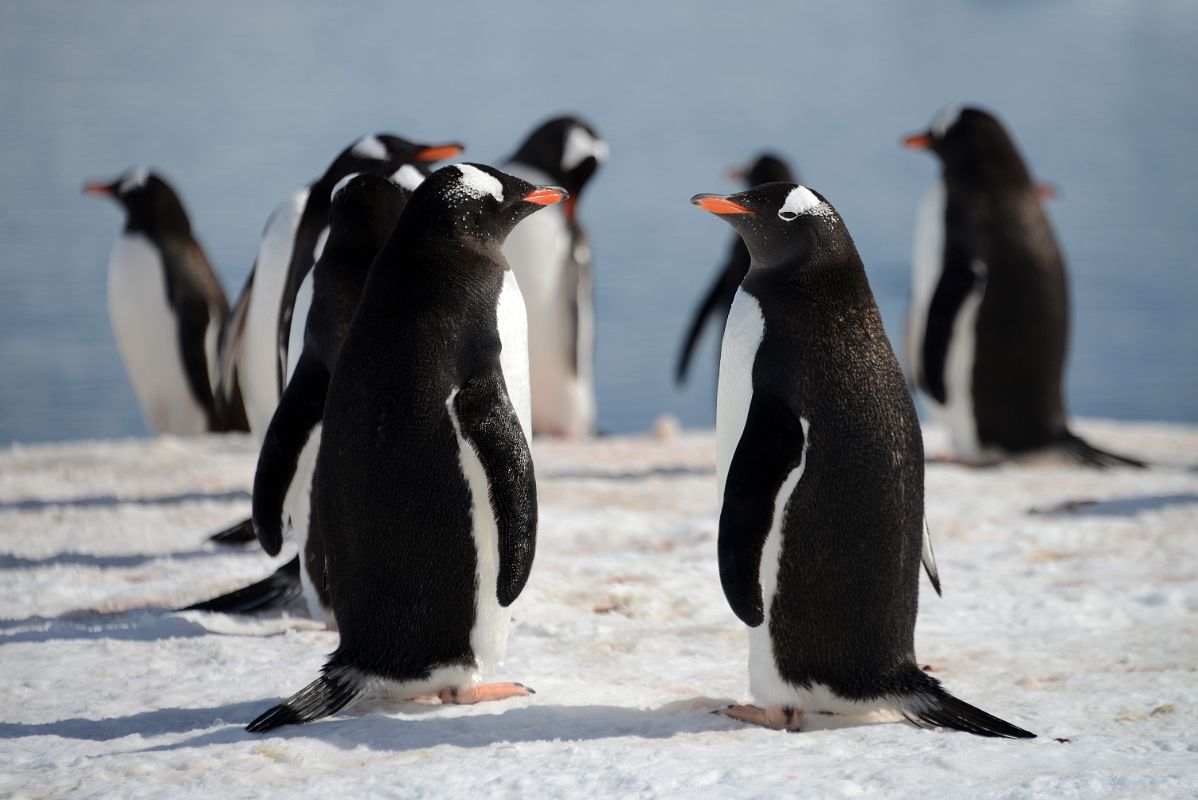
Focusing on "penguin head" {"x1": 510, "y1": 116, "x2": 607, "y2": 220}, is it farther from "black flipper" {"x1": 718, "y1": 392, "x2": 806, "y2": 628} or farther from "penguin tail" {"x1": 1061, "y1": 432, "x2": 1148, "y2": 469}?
"black flipper" {"x1": 718, "y1": 392, "x2": 806, "y2": 628}

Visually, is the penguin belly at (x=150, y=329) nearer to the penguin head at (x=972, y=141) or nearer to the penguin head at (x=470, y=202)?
the penguin head at (x=972, y=141)

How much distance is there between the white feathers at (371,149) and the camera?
417cm

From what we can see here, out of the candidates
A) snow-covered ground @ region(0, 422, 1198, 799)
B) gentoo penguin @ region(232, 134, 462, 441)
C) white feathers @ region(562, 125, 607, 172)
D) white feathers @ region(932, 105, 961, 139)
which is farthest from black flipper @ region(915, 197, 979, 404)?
gentoo penguin @ region(232, 134, 462, 441)

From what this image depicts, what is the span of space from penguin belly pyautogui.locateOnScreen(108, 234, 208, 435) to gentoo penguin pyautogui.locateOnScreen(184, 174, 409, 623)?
14.3ft

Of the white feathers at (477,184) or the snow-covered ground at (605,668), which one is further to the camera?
the white feathers at (477,184)

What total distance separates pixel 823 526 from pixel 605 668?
742 millimetres

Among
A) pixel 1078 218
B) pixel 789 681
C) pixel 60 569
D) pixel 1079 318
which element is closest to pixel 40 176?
pixel 1079 318

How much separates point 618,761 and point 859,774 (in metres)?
0.38

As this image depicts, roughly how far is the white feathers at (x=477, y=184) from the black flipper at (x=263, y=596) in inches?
44.0

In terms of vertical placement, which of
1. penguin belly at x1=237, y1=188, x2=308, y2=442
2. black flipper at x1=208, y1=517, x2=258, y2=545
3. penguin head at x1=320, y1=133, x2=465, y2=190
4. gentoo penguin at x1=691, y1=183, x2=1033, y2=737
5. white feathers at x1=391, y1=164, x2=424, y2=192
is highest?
penguin head at x1=320, y1=133, x2=465, y2=190

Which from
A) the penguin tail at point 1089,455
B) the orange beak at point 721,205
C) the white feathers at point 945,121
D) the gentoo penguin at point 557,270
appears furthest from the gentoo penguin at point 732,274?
the orange beak at point 721,205

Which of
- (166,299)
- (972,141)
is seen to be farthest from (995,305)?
(166,299)

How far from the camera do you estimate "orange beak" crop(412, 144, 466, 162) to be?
412 centimetres

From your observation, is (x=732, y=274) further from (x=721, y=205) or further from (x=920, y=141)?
(x=721, y=205)
